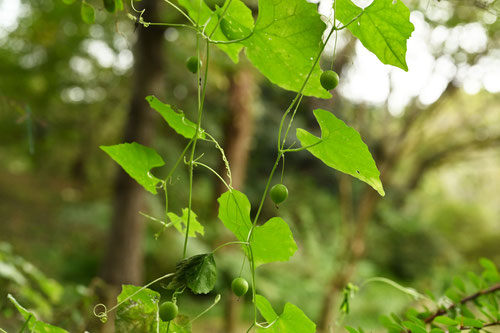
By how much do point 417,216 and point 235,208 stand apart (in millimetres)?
7743

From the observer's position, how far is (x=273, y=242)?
0.37 meters

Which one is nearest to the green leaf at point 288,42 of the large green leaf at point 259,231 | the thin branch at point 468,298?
the large green leaf at point 259,231

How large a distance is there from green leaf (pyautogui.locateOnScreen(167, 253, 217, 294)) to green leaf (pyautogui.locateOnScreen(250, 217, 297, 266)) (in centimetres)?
6

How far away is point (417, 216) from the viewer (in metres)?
7.39

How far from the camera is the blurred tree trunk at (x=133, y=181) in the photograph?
2.96 m

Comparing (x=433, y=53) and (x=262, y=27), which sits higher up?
(x=262, y=27)

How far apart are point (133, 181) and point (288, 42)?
2.78 m

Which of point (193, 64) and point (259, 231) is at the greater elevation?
point (193, 64)

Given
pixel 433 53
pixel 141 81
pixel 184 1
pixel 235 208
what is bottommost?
pixel 141 81

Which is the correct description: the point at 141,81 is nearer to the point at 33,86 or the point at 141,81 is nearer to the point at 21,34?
the point at 21,34


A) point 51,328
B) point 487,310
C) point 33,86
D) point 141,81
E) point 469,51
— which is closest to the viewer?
point 51,328

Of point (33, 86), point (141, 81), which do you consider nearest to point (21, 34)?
point (33, 86)

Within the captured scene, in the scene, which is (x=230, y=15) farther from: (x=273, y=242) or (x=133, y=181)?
(x=133, y=181)

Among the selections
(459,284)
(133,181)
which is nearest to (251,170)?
(133,181)
